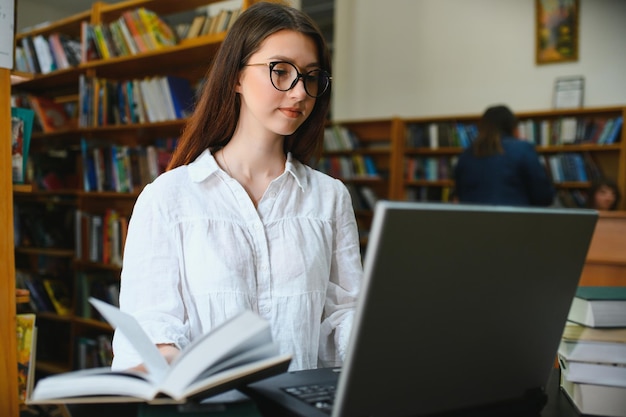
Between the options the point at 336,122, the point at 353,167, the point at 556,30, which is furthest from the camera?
the point at 336,122

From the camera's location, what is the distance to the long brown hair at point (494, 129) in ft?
10.6

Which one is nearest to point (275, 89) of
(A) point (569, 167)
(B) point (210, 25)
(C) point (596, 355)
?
(C) point (596, 355)

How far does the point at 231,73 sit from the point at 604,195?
3748 mm

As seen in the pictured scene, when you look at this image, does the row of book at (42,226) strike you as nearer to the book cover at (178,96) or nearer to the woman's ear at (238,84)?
the book cover at (178,96)

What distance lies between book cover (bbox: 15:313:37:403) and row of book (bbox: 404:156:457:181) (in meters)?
4.13

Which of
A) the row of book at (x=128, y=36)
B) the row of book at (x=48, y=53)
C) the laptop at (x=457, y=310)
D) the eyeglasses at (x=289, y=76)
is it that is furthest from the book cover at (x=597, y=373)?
the row of book at (x=48, y=53)

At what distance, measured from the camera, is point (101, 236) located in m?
3.63

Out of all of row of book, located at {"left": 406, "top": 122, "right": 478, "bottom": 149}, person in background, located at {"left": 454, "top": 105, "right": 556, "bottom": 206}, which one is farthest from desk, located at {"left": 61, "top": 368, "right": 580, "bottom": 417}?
row of book, located at {"left": 406, "top": 122, "right": 478, "bottom": 149}

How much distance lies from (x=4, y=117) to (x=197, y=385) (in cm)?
152

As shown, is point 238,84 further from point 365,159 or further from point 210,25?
point 365,159

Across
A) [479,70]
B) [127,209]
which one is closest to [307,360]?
[127,209]

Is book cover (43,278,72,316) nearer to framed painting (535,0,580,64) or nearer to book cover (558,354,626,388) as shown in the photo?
book cover (558,354,626,388)

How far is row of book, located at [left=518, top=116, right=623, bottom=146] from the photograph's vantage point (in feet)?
15.4

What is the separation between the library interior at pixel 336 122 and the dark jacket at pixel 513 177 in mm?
115
